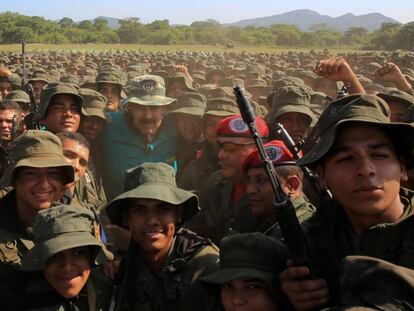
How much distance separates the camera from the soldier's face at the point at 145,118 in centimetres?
572

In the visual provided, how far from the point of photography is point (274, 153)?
3764mm

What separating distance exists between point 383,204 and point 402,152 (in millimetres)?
306

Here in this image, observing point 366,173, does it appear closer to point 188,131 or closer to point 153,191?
point 153,191

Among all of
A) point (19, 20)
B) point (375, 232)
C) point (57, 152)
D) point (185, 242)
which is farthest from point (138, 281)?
point (19, 20)

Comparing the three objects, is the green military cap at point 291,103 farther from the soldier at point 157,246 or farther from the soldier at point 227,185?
the soldier at point 157,246

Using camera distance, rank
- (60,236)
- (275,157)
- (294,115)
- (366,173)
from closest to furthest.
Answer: (366,173) < (60,236) < (275,157) < (294,115)

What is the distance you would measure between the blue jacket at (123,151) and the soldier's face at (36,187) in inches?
66.4

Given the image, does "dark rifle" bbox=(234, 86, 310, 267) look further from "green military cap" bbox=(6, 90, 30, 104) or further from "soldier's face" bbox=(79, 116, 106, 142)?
"green military cap" bbox=(6, 90, 30, 104)

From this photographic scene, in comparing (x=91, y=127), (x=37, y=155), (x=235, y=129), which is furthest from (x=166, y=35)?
(x=37, y=155)

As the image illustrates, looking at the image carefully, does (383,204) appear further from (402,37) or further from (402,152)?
(402,37)

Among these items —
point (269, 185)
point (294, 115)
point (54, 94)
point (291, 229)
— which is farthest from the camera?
point (294, 115)


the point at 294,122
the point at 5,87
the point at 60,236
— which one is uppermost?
the point at 294,122

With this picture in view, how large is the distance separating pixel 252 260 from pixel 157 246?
0.89 meters

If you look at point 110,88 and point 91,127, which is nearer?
point 91,127
